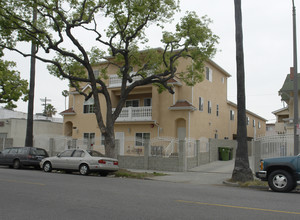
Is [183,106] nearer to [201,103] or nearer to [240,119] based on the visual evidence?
[201,103]

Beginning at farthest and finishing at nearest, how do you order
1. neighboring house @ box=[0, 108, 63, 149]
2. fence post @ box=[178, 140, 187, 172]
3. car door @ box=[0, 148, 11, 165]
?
neighboring house @ box=[0, 108, 63, 149] → car door @ box=[0, 148, 11, 165] → fence post @ box=[178, 140, 187, 172]

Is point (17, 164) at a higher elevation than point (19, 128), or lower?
lower

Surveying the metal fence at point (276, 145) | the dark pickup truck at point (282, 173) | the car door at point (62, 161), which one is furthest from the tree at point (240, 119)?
the car door at point (62, 161)

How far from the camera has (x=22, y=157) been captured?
20984mm

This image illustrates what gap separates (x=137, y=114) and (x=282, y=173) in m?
16.5

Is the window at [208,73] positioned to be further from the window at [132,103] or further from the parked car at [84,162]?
the parked car at [84,162]

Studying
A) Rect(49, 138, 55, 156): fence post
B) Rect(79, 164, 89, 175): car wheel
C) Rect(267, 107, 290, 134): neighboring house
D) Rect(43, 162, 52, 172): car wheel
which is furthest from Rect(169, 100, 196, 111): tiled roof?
Rect(43, 162, 52, 172): car wheel

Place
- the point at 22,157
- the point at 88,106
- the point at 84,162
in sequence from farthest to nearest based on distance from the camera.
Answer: the point at 88,106, the point at 22,157, the point at 84,162

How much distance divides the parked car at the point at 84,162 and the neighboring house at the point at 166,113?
14.1 feet

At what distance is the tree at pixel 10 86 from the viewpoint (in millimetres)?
26781

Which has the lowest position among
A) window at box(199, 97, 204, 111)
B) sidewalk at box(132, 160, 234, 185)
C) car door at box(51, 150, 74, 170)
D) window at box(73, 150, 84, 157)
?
sidewalk at box(132, 160, 234, 185)

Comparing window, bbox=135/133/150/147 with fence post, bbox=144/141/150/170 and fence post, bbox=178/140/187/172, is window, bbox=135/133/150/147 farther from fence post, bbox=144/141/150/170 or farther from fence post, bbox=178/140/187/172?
fence post, bbox=178/140/187/172

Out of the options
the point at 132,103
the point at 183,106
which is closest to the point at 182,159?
the point at 183,106

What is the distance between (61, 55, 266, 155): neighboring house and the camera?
84.8 feet
